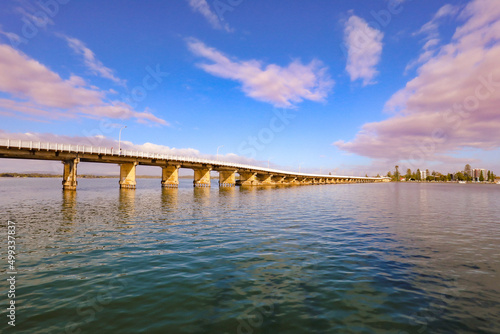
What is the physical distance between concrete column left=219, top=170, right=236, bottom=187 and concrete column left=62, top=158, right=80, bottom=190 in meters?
53.7

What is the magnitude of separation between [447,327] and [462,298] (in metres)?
2.41

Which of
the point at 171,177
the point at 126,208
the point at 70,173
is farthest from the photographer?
the point at 171,177

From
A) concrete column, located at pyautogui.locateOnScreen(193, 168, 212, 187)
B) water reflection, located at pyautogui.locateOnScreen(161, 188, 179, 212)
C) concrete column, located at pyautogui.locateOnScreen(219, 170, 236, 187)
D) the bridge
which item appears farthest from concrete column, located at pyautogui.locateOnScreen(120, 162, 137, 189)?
concrete column, located at pyautogui.locateOnScreen(219, 170, 236, 187)

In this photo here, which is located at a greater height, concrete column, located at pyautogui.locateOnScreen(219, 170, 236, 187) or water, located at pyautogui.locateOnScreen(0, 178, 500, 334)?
concrete column, located at pyautogui.locateOnScreen(219, 170, 236, 187)

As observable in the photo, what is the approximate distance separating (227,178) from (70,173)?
186ft

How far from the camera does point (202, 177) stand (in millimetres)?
84625

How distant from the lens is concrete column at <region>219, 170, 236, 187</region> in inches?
3910

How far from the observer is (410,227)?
2000cm

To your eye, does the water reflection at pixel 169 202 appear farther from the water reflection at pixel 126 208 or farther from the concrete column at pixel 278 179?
the concrete column at pixel 278 179

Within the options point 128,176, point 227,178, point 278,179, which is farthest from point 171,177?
point 278,179

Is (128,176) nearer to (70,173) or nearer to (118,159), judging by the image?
(118,159)

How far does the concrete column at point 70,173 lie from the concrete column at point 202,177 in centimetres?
3748

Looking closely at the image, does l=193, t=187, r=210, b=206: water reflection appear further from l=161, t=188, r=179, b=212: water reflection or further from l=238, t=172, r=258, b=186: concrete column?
l=238, t=172, r=258, b=186: concrete column

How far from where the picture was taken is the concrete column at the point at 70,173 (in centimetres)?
5334
